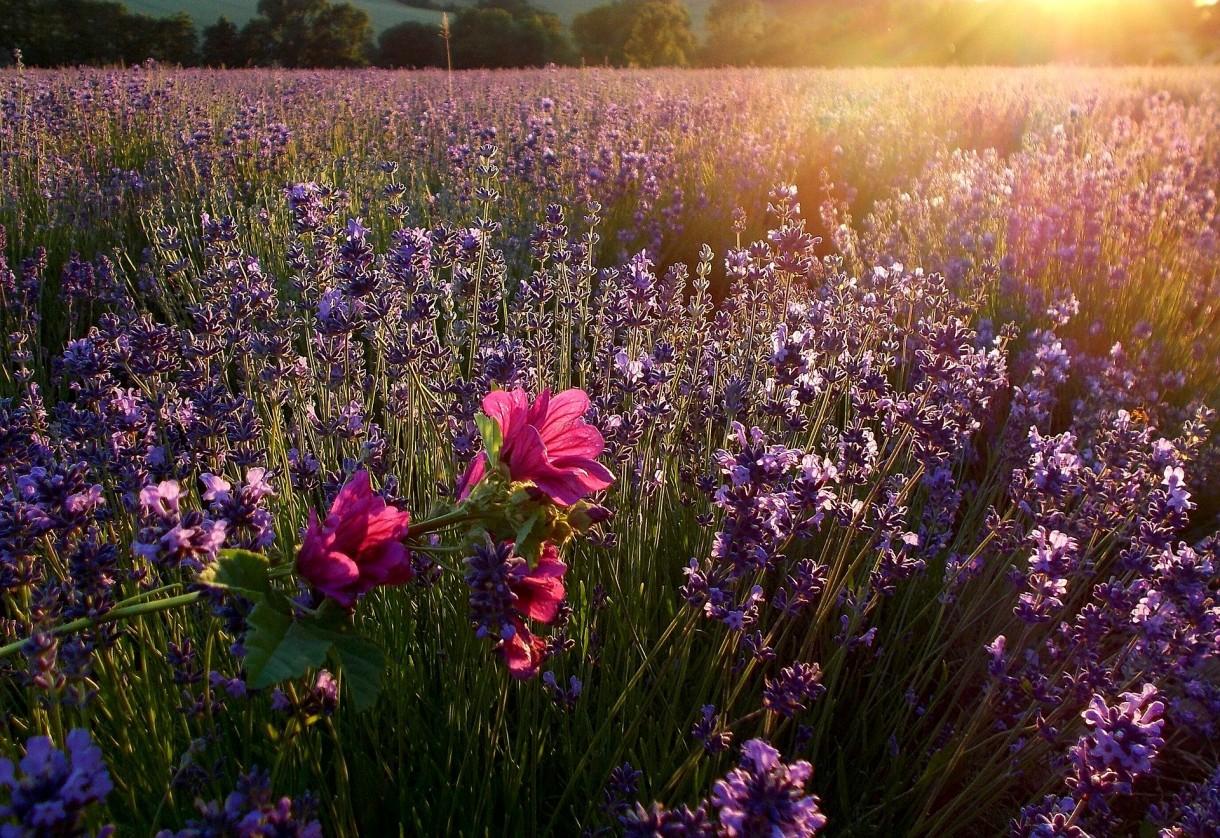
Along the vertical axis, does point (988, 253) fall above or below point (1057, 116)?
below

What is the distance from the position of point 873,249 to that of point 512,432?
3308 mm

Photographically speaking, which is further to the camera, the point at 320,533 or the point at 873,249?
the point at 873,249

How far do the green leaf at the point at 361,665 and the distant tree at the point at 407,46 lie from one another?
38.6 metres

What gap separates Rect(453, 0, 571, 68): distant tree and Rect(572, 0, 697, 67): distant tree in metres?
1.74

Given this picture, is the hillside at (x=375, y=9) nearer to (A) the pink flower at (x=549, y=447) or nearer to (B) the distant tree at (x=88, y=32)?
(B) the distant tree at (x=88, y=32)

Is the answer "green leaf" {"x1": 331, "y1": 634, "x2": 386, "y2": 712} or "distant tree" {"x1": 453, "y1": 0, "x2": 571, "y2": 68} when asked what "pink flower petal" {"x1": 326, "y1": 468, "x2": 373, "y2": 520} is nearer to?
"green leaf" {"x1": 331, "y1": 634, "x2": 386, "y2": 712}

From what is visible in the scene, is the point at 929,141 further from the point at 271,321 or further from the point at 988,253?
the point at 271,321

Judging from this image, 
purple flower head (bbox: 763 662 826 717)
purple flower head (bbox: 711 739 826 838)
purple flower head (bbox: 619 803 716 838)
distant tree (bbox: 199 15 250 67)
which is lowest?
purple flower head (bbox: 763 662 826 717)

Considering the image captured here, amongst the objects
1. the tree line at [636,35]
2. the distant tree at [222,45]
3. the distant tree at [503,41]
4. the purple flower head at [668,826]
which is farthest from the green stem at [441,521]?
the distant tree at [222,45]

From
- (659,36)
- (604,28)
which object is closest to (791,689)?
(659,36)

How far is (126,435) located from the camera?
156 centimetres

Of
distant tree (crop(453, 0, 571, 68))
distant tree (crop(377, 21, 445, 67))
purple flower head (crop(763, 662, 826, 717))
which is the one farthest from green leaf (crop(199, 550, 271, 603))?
distant tree (crop(377, 21, 445, 67))

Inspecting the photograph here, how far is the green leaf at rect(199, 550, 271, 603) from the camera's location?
0.78 metres

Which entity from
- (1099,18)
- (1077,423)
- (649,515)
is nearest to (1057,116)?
(1077,423)
